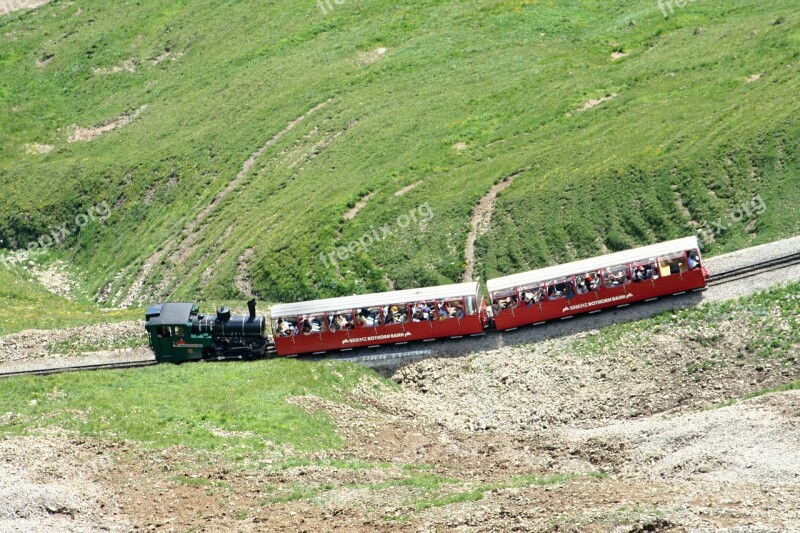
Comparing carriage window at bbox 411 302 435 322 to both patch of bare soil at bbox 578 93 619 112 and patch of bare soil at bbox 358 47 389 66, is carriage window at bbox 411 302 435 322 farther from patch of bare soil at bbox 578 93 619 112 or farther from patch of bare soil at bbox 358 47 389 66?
patch of bare soil at bbox 358 47 389 66

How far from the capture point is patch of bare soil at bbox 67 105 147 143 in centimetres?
9488

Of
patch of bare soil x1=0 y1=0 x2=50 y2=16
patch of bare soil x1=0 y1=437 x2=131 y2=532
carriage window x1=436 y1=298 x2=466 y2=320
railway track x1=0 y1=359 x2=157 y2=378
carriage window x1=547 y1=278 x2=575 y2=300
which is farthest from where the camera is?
patch of bare soil x1=0 y1=0 x2=50 y2=16

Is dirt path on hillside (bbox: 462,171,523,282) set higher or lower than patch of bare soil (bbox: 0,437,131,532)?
higher

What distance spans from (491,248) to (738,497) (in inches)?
1318

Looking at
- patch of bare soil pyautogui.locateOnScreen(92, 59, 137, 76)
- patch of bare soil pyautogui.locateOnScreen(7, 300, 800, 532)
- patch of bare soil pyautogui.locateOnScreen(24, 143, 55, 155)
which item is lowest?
patch of bare soil pyautogui.locateOnScreen(7, 300, 800, 532)

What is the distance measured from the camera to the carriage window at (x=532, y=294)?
160ft

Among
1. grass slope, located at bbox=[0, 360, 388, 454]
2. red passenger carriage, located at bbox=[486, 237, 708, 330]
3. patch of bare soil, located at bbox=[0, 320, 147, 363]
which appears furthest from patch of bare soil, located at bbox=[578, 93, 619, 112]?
patch of bare soil, located at bbox=[0, 320, 147, 363]

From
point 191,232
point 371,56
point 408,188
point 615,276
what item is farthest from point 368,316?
point 371,56

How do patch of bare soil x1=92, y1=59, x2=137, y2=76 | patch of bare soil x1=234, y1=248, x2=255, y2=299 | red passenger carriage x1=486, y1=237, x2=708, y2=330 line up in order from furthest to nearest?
patch of bare soil x1=92, y1=59, x2=137, y2=76
patch of bare soil x1=234, y1=248, x2=255, y2=299
red passenger carriage x1=486, y1=237, x2=708, y2=330

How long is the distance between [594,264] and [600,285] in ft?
4.61

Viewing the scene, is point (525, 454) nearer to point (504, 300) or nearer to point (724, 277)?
point (504, 300)

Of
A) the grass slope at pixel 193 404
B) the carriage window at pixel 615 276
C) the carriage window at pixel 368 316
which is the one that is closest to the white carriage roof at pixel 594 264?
the carriage window at pixel 615 276

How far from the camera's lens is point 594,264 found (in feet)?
161

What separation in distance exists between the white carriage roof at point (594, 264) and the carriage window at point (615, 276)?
0.26 meters
